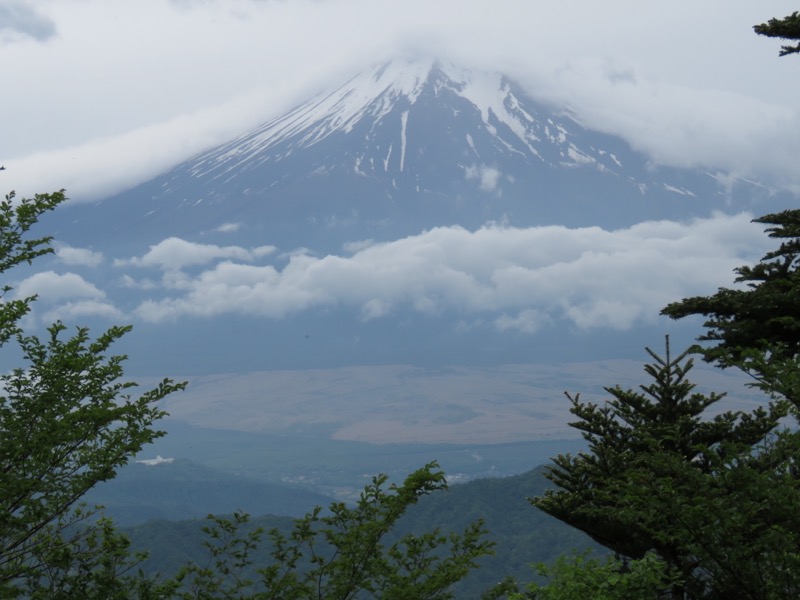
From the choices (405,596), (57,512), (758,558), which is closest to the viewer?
(758,558)

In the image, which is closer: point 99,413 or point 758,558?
point 758,558

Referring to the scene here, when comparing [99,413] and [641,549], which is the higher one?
[99,413]

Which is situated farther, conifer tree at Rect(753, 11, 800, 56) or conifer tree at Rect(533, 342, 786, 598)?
conifer tree at Rect(753, 11, 800, 56)

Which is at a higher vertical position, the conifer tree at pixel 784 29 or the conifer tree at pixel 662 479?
the conifer tree at pixel 784 29

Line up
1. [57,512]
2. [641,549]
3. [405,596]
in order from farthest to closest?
[641,549], [57,512], [405,596]

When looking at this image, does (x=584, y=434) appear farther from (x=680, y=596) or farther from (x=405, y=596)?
(x=405, y=596)

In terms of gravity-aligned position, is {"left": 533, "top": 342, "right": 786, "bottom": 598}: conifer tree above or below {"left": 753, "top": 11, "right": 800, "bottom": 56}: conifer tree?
below

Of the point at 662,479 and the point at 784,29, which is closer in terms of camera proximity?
the point at 662,479

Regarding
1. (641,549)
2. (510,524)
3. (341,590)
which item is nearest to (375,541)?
(341,590)

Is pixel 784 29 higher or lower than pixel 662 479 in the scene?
higher

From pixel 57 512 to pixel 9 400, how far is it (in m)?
1.49

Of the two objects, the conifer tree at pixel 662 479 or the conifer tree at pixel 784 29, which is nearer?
the conifer tree at pixel 662 479

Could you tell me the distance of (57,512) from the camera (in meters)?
10.5

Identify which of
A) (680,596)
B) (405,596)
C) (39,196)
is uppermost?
(39,196)
